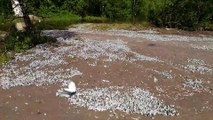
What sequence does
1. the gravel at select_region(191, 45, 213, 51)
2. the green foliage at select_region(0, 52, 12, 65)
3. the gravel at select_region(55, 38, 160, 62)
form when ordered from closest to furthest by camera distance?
the gravel at select_region(55, 38, 160, 62)
the green foliage at select_region(0, 52, 12, 65)
the gravel at select_region(191, 45, 213, 51)

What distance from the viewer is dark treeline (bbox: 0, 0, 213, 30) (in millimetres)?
53475

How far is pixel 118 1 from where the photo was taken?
62.6 metres

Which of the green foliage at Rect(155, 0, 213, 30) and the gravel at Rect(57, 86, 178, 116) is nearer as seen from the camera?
the gravel at Rect(57, 86, 178, 116)

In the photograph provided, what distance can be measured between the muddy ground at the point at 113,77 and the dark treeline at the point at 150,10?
16.8 metres

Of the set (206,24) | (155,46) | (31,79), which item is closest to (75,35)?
(155,46)

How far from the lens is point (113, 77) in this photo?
25.5 m

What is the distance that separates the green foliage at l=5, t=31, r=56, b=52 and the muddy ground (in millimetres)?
1217

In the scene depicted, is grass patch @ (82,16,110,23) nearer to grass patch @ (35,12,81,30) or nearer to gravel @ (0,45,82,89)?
grass patch @ (35,12,81,30)

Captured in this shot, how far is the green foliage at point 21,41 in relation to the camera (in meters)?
32.8

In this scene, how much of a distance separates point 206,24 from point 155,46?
20.6 metres

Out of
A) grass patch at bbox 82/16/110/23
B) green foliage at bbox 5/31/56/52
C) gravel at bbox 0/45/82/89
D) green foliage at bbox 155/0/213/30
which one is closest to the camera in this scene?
gravel at bbox 0/45/82/89

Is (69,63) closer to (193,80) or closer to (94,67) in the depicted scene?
(94,67)

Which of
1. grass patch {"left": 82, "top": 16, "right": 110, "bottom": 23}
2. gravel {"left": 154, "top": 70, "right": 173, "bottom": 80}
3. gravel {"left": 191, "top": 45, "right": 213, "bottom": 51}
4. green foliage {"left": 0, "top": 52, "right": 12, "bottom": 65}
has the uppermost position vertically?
green foliage {"left": 0, "top": 52, "right": 12, "bottom": 65}

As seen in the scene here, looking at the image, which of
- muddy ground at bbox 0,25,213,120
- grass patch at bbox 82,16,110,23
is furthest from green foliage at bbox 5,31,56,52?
grass patch at bbox 82,16,110,23
